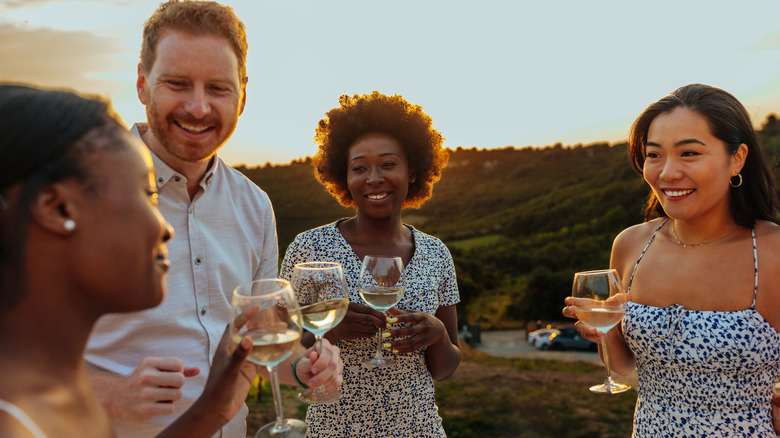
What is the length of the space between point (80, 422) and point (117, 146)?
0.64 meters

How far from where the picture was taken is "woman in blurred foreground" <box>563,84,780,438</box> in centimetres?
298

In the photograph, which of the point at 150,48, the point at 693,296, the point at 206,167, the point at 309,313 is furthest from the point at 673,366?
the point at 150,48

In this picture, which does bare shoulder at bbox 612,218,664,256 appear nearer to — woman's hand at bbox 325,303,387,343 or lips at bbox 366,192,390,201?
lips at bbox 366,192,390,201

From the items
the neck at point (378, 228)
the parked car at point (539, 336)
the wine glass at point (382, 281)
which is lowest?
the parked car at point (539, 336)

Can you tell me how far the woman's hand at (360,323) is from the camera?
308cm

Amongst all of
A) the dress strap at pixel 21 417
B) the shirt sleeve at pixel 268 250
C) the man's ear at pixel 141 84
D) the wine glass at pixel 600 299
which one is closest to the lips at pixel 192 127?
the man's ear at pixel 141 84

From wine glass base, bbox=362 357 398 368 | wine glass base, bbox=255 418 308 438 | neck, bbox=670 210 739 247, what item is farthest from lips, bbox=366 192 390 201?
wine glass base, bbox=255 418 308 438

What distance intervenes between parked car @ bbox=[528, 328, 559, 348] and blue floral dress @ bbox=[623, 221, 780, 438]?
50.9 feet

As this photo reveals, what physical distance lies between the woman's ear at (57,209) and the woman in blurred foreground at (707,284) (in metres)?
2.49

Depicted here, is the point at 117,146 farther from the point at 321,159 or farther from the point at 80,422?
the point at 321,159

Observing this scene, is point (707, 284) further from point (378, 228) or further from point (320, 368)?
point (320, 368)

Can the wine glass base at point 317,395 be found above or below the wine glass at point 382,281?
below

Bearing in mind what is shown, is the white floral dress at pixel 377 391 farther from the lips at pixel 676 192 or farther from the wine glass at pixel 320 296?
the lips at pixel 676 192

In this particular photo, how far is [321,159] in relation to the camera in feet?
14.7
